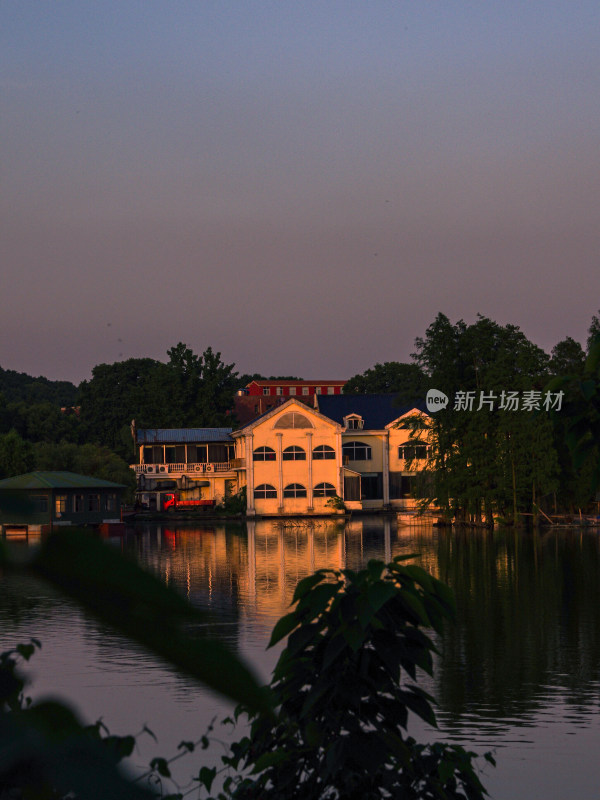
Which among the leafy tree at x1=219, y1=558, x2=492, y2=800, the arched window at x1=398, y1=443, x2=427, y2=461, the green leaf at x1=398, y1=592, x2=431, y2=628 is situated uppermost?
the arched window at x1=398, y1=443, x2=427, y2=461

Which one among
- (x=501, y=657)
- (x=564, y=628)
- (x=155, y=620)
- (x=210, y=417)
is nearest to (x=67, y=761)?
(x=155, y=620)

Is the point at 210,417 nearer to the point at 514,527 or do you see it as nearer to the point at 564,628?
the point at 514,527

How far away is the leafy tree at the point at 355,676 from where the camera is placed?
425 centimetres

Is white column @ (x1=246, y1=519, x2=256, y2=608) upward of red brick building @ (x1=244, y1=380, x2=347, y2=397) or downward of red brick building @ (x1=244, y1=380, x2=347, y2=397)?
downward

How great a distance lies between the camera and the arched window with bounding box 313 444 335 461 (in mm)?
59125

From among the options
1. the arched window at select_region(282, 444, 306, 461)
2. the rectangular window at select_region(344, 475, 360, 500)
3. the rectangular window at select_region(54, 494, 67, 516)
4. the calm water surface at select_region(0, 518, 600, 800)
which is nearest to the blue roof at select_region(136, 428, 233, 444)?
the arched window at select_region(282, 444, 306, 461)

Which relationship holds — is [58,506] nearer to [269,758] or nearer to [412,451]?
[269,758]

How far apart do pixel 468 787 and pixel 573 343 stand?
50.8 m

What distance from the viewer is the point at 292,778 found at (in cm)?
481

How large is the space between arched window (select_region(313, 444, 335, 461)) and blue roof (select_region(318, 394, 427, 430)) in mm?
3498

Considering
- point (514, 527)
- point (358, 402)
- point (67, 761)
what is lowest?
A: point (514, 527)

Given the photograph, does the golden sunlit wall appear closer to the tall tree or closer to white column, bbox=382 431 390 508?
white column, bbox=382 431 390 508

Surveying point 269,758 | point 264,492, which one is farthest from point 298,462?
point 269,758

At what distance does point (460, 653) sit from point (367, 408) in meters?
48.8
